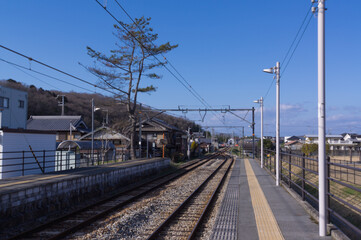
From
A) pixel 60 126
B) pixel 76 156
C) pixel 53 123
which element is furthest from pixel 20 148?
pixel 53 123

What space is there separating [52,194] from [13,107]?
1915cm

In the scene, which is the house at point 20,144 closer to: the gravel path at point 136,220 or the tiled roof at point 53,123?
the gravel path at point 136,220

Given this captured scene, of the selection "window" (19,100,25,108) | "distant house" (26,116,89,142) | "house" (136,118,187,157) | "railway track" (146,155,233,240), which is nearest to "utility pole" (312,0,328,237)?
"railway track" (146,155,233,240)

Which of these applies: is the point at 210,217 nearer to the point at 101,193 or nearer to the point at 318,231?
the point at 318,231

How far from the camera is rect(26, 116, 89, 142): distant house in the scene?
4334 centimetres

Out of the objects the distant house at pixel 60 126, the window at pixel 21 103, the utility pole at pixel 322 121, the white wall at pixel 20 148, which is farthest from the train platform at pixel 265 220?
the distant house at pixel 60 126

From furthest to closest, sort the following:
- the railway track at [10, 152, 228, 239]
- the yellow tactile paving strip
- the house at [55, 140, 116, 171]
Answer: the house at [55, 140, 116, 171]
the railway track at [10, 152, 228, 239]
the yellow tactile paving strip

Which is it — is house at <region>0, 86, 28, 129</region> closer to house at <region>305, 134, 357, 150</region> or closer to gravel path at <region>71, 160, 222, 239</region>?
gravel path at <region>71, 160, 222, 239</region>

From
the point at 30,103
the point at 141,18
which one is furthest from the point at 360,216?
the point at 30,103

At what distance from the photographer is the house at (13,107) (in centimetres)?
2469

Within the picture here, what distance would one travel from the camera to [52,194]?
32.6ft

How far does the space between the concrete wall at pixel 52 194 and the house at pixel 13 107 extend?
45.8 ft

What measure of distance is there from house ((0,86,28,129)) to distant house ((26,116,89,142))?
1551 cm

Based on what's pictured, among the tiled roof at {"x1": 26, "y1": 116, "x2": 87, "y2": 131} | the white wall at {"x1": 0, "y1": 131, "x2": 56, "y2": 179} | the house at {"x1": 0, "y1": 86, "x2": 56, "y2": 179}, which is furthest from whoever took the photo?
the tiled roof at {"x1": 26, "y1": 116, "x2": 87, "y2": 131}
